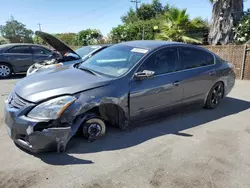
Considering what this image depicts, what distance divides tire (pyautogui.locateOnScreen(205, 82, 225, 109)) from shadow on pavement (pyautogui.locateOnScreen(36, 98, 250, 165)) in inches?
5.2

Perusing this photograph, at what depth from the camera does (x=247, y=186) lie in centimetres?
256

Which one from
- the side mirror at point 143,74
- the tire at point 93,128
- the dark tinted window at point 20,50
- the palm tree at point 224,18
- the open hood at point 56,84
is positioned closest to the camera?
the open hood at point 56,84

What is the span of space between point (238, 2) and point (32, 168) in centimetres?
1135

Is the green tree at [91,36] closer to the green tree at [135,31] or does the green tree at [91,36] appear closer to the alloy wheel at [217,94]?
the green tree at [135,31]

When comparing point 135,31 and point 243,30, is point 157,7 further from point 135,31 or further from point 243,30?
point 243,30

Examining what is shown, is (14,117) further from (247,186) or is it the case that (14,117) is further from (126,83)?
(247,186)

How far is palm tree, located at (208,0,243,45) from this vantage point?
34.9 ft

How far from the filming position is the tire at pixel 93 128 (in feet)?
10.9

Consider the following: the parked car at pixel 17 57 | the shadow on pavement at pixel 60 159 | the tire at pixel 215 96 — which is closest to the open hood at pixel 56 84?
the shadow on pavement at pixel 60 159

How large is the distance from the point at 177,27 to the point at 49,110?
10.4 m

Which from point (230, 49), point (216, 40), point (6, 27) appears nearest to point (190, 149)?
point (230, 49)

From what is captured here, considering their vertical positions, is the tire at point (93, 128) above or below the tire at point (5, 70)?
below

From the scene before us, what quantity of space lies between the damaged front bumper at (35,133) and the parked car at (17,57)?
21.9 ft

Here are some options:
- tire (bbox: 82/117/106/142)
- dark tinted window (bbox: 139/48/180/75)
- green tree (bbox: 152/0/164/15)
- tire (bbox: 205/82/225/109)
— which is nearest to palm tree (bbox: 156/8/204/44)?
tire (bbox: 205/82/225/109)
